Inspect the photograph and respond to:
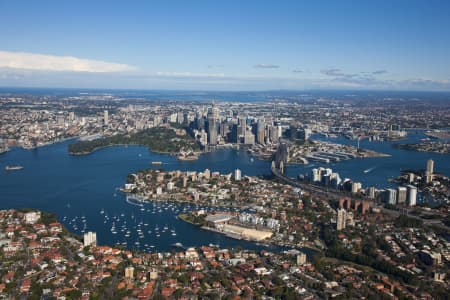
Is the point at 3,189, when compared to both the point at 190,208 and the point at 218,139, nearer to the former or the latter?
the point at 190,208

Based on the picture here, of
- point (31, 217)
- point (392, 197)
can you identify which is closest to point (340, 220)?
A: point (392, 197)

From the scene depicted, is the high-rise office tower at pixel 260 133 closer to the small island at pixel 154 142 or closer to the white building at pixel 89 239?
the small island at pixel 154 142

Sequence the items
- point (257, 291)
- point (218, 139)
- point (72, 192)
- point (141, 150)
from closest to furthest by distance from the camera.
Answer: point (257, 291)
point (72, 192)
point (141, 150)
point (218, 139)

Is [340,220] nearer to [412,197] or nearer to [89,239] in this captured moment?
[412,197]

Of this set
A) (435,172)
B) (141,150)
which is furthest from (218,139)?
(435,172)

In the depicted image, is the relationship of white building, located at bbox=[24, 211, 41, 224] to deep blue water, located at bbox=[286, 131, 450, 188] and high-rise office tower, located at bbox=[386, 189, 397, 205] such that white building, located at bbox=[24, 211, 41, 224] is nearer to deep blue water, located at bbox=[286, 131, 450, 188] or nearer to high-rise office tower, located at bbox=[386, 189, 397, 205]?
high-rise office tower, located at bbox=[386, 189, 397, 205]

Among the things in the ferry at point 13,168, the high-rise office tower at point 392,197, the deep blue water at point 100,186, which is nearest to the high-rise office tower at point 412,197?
the high-rise office tower at point 392,197
